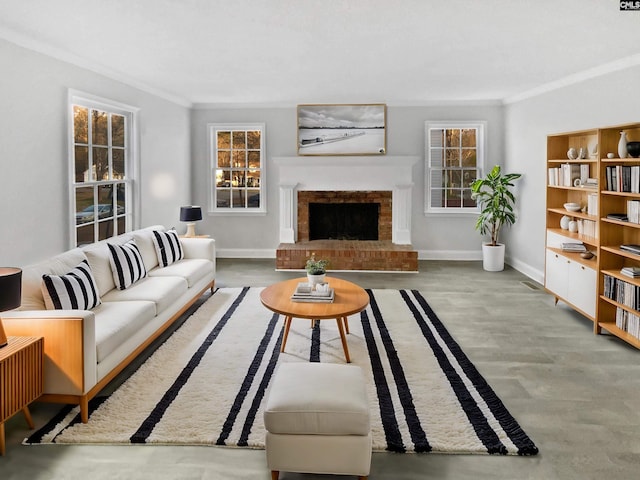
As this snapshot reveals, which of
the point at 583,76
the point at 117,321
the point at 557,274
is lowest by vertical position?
the point at 117,321

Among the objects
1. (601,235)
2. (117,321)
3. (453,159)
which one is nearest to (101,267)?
(117,321)

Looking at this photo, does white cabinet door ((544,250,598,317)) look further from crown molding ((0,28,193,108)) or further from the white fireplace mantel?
crown molding ((0,28,193,108))

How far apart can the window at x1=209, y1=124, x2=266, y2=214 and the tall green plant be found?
11.6 feet

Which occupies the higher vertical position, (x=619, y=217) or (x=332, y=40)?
(x=332, y=40)

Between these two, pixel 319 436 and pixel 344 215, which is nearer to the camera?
pixel 319 436

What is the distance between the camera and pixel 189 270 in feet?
18.2

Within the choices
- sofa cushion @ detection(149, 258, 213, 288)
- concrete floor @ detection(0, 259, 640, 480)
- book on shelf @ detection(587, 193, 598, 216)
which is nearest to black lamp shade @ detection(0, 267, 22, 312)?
concrete floor @ detection(0, 259, 640, 480)

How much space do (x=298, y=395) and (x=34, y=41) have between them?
368cm

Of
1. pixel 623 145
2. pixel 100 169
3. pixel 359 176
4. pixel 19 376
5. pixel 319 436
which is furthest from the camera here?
pixel 359 176

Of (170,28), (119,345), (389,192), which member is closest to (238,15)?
(170,28)

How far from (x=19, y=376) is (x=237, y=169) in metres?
6.18

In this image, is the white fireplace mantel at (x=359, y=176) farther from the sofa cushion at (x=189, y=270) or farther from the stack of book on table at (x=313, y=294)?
the stack of book on table at (x=313, y=294)

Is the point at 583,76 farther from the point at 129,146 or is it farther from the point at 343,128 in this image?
the point at 129,146

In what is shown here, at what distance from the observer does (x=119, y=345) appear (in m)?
3.59
